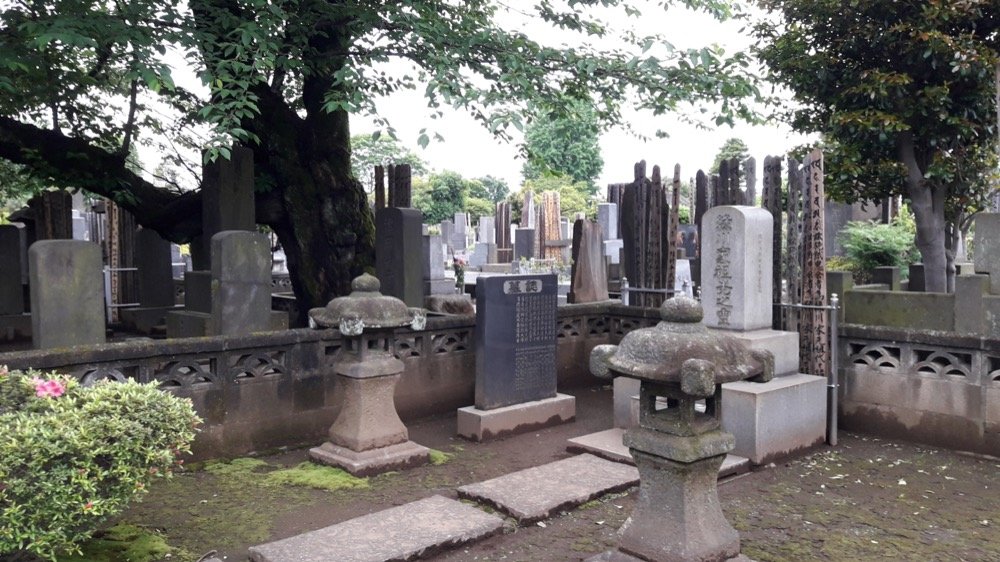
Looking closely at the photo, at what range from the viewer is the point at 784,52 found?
461 inches

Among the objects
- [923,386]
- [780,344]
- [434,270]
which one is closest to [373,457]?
[780,344]

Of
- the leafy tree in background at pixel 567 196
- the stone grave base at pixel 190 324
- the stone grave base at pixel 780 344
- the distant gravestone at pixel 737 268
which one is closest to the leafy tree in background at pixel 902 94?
the distant gravestone at pixel 737 268

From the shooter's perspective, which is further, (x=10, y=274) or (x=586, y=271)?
(x=10, y=274)

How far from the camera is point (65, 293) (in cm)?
627

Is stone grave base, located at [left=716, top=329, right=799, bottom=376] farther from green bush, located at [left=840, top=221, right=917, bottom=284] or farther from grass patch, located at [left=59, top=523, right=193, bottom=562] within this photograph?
green bush, located at [left=840, top=221, right=917, bottom=284]

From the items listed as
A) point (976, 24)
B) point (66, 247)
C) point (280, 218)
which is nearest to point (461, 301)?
point (280, 218)

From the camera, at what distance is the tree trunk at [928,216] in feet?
37.4

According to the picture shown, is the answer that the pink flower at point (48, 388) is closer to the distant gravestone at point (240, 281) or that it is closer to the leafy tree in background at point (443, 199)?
the distant gravestone at point (240, 281)

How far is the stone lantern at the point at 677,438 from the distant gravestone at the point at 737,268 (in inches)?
110

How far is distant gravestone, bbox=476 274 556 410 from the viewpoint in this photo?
25.4 feet

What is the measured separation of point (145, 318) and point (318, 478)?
8.04 meters

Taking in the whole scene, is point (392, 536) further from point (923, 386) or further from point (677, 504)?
point (923, 386)

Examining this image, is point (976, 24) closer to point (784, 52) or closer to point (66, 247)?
point (784, 52)

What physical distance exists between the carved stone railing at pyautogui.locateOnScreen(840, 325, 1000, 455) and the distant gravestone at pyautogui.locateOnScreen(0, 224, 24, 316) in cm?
1159
